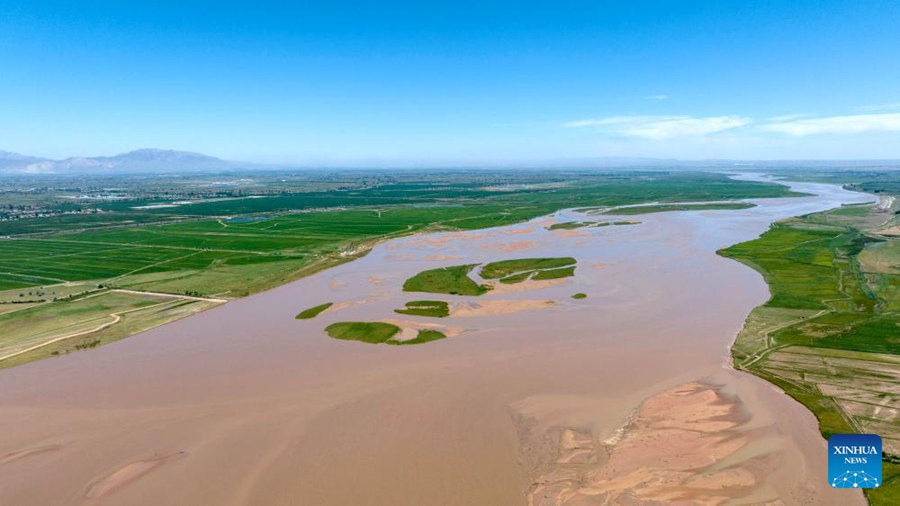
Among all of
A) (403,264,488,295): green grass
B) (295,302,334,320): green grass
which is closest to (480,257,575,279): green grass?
(403,264,488,295): green grass

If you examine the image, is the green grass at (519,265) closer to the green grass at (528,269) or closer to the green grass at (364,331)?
the green grass at (528,269)

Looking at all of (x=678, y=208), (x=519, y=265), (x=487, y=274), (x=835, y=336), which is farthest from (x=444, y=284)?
(x=678, y=208)

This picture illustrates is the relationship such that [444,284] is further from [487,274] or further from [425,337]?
[425,337]

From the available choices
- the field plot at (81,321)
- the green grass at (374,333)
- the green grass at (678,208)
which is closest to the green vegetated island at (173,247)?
the field plot at (81,321)

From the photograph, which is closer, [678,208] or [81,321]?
[81,321]

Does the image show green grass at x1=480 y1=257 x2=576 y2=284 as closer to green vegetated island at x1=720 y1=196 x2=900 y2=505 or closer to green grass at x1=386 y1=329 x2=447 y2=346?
green grass at x1=386 y1=329 x2=447 y2=346
